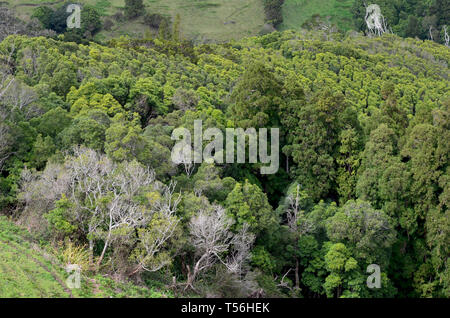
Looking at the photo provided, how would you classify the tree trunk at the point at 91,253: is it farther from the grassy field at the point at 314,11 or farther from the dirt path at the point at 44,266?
the grassy field at the point at 314,11

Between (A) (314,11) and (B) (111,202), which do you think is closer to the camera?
(B) (111,202)

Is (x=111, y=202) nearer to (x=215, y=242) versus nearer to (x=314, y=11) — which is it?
(x=215, y=242)

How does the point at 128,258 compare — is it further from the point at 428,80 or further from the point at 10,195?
the point at 428,80

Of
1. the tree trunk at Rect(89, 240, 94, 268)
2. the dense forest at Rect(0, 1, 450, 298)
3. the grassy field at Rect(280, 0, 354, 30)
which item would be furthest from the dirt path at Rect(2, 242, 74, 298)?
the grassy field at Rect(280, 0, 354, 30)

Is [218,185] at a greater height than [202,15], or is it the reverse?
[202,15]

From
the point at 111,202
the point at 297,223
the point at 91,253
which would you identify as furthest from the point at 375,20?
the point at 91,253

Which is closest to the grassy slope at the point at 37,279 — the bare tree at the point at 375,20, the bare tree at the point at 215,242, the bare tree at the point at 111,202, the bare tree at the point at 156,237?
the bare tree at the point at 156,237

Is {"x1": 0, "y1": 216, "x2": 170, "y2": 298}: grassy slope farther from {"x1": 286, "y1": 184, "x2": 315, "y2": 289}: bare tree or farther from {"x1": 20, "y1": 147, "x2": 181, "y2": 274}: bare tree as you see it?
{"x1": 286, "y1": 184, "x2": 315, "y2": 289}: bare tree
